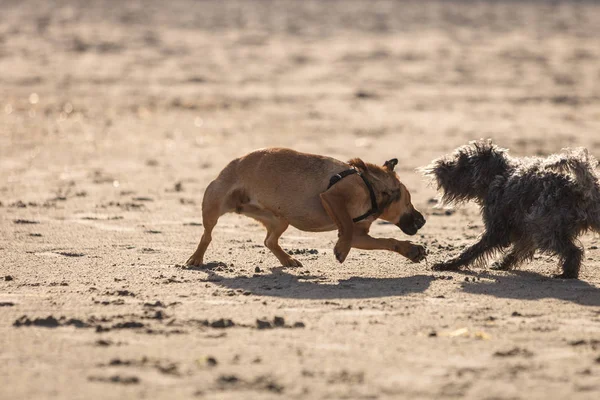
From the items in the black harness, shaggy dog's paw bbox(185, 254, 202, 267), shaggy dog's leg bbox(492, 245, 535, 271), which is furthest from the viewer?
shaggy dog's leg bbox(492, 245, 535, 271)

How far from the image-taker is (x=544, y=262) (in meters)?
9.12

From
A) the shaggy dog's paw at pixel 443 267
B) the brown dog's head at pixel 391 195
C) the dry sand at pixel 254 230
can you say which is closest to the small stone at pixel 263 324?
the dry sand at pixel 254 230

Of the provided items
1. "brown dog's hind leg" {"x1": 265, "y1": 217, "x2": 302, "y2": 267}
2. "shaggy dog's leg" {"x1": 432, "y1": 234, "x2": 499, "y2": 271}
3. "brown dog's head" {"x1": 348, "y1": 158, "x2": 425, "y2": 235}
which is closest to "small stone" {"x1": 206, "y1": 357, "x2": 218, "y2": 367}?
"brown dog's hind leg" {"x1": 265, "y1": 217, "x2": 302, "y2": 267}

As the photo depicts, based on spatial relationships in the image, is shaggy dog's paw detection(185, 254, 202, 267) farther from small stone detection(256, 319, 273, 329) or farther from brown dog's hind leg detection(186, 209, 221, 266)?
small stone detection(256, 319, 273, 329)

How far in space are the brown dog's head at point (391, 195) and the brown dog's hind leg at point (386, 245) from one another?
0.31 meters

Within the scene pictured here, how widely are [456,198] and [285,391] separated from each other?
Answer: 4359 mm

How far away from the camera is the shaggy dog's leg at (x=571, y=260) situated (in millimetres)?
8164

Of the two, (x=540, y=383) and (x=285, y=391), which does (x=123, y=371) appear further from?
(x=540, y=383)

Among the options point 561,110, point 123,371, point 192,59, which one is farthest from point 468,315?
point 192,59

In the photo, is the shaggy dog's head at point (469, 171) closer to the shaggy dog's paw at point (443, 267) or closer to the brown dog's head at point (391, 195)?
the brown dog's head at point (391, 195)

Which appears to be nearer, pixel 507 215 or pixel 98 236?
pixel 507 215

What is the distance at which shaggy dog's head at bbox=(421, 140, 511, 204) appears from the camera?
8.98 m

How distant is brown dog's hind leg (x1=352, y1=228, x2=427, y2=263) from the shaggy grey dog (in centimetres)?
32

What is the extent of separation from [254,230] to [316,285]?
8.52 ft
